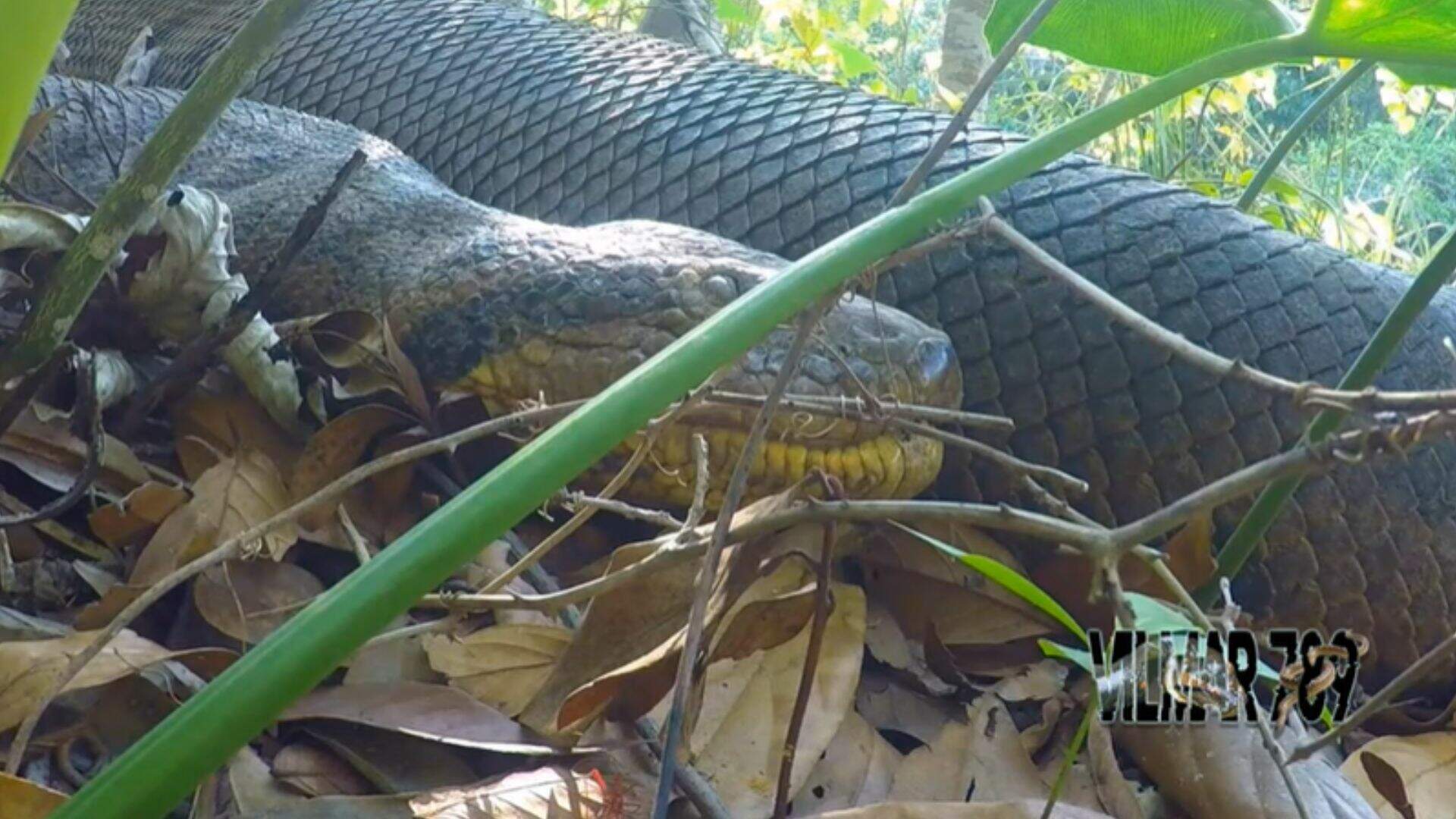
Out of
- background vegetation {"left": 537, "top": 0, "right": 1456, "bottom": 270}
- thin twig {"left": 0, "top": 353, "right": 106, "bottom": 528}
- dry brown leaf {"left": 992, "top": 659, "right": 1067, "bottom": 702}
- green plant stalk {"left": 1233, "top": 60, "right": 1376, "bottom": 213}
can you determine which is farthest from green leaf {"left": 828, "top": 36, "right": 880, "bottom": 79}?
thin twig {"left": 0, "top": 353, "right": 106, "bottom": 528}

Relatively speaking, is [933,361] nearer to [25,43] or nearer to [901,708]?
[901,708]

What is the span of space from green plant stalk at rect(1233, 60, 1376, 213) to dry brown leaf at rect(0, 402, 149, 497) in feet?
3.18

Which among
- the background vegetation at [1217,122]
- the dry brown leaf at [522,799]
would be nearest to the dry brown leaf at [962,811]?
the dry brown leaf at [522,799]

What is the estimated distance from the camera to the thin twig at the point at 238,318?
971 millimetres

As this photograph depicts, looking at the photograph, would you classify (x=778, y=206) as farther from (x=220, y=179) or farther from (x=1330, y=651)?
(x=1330, y=651)

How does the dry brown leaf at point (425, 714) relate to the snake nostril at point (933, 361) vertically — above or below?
below

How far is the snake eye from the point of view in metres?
1.24

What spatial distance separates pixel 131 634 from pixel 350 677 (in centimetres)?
14

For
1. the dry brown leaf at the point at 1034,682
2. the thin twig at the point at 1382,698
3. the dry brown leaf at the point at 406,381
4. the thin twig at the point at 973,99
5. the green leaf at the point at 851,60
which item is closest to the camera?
the thin twig at the point at 1382,698

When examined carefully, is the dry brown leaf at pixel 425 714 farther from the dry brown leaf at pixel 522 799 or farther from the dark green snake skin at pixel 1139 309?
the dark green snake skin at pixel 1139 309

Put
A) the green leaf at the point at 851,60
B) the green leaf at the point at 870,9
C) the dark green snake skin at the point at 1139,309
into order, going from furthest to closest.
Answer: the green leaf at the point at 870,9 < the green leaf at the point at 851,60 < the dark green snake skin at the point at 1139,309

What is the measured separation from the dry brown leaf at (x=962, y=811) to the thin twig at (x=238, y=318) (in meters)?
0.54

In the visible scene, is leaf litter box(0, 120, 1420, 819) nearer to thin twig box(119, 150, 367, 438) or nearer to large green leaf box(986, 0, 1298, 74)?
thin twig box(119, 150, 367, 438)

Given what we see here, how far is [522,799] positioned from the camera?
755 mm
